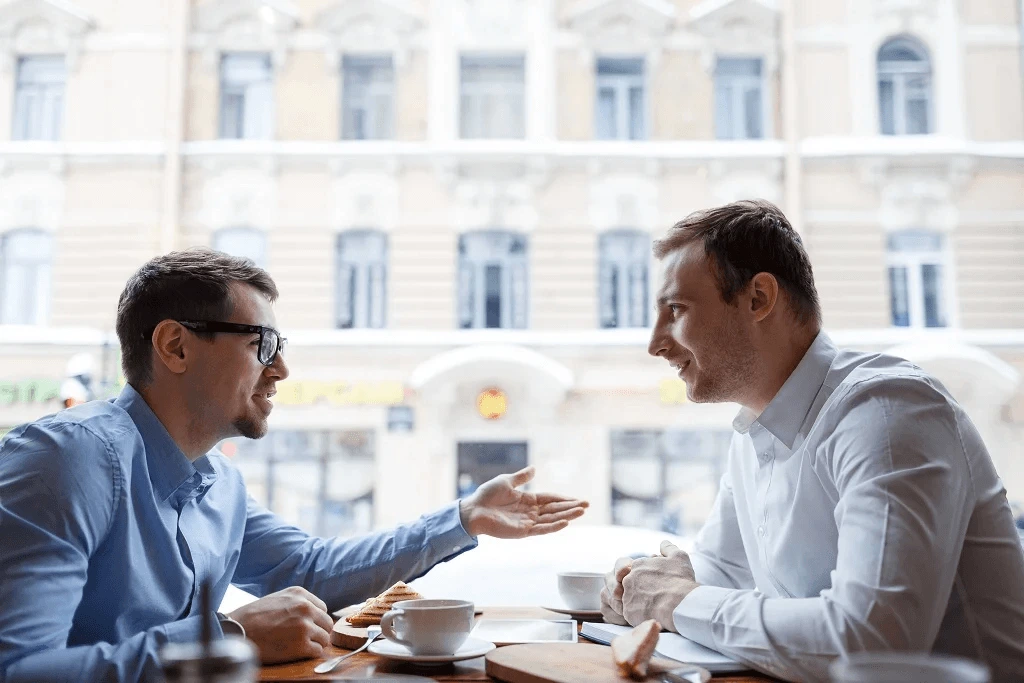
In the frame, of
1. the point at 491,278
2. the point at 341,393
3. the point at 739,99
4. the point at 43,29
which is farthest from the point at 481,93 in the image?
the point at 43,29

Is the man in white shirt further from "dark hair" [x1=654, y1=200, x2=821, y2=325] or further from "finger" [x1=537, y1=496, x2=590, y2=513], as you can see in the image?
"finger" [x1=537, y1=496, x2=590, y2=513]

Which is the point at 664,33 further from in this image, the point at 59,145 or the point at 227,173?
the point at 59,145

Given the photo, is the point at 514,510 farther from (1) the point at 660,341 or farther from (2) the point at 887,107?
(2) the point at 887,107

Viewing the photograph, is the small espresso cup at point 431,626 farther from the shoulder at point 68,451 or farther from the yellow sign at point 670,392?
the yellow sign at point 670,392

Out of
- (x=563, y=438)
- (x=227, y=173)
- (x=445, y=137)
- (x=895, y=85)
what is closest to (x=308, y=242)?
(x=227, y=173)

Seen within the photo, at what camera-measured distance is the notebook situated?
3.00 ft

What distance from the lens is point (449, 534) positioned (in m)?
1.30

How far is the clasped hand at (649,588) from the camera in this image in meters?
1.04

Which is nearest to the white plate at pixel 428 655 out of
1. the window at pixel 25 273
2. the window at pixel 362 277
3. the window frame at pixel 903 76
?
the window at pixel 362 277

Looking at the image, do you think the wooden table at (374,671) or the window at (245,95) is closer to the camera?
the wooden table at (374,671)

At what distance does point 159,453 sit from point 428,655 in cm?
44

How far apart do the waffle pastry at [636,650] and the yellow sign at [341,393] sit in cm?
480

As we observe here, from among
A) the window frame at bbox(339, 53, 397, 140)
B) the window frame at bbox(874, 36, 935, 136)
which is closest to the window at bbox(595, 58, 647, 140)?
the window frame at bbox(339, 53, 397, 140)

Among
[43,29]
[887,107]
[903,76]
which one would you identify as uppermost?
[43,29]
